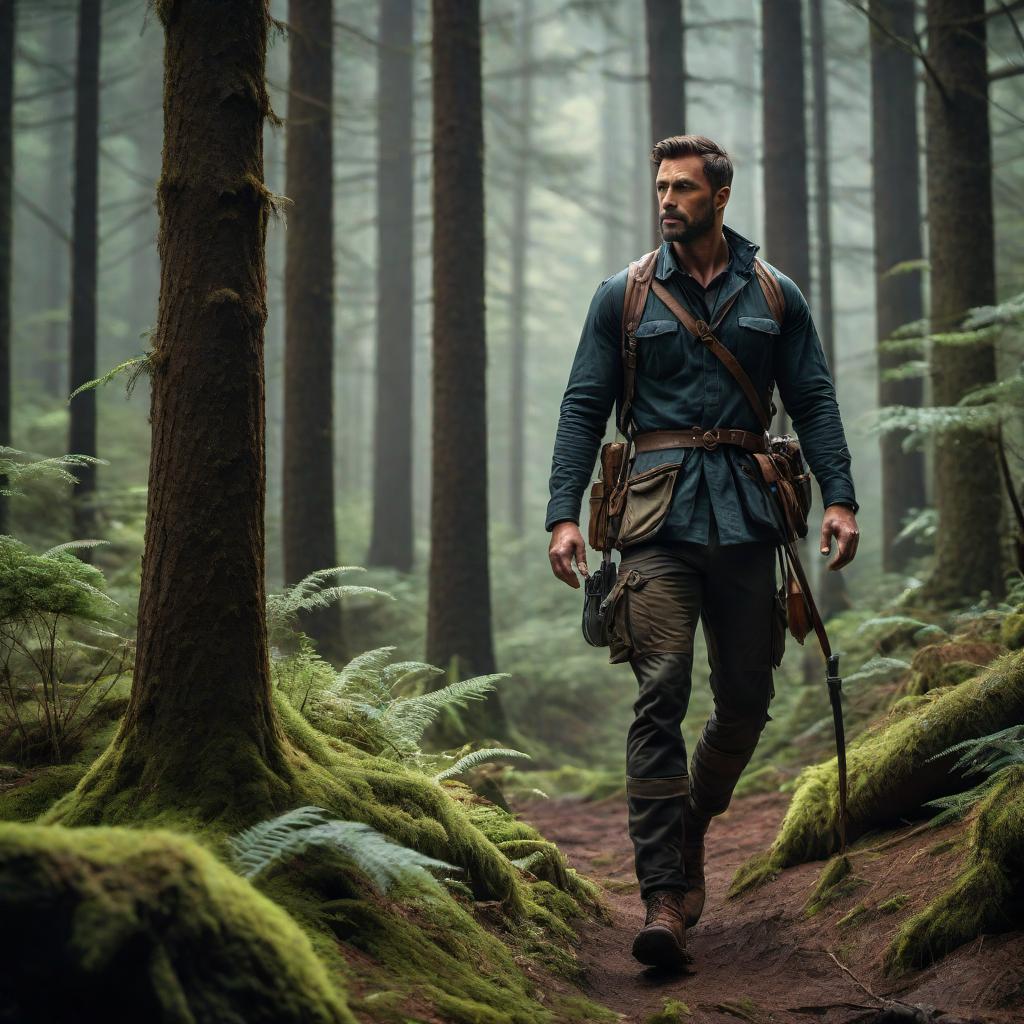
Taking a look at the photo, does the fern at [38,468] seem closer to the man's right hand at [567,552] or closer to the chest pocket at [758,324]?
the man's right hand at [567,552]

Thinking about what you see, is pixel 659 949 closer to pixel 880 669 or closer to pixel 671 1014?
pixel 671 1014

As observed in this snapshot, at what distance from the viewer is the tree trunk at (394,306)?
20.2m

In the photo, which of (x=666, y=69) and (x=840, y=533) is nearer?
(x=840, y=533)

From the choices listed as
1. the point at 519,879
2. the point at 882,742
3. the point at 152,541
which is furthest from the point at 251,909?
the point at 882,742

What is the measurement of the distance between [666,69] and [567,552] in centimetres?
1268

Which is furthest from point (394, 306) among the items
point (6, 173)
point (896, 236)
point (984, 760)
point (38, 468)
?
point (984, 760)

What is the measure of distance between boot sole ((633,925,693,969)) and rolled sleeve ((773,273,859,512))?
7.13 ft

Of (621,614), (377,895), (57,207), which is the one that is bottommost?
(377,895)

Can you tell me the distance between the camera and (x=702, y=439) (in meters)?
4.80

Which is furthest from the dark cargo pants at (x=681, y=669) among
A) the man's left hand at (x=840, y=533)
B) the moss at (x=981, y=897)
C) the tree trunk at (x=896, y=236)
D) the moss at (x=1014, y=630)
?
the tree trunk at (x=896, y=236)

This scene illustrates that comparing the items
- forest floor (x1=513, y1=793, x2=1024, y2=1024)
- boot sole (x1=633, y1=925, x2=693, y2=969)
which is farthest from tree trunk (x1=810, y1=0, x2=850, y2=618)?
boot sole (x1=633, y1=925, x2=693, y2=969)

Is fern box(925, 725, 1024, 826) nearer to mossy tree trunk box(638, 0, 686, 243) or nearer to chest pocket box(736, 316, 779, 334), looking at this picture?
chest pocket box(736, 316, 779, 334)

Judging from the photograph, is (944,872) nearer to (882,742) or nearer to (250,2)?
(882,742)

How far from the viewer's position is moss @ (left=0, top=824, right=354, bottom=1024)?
2.07m
